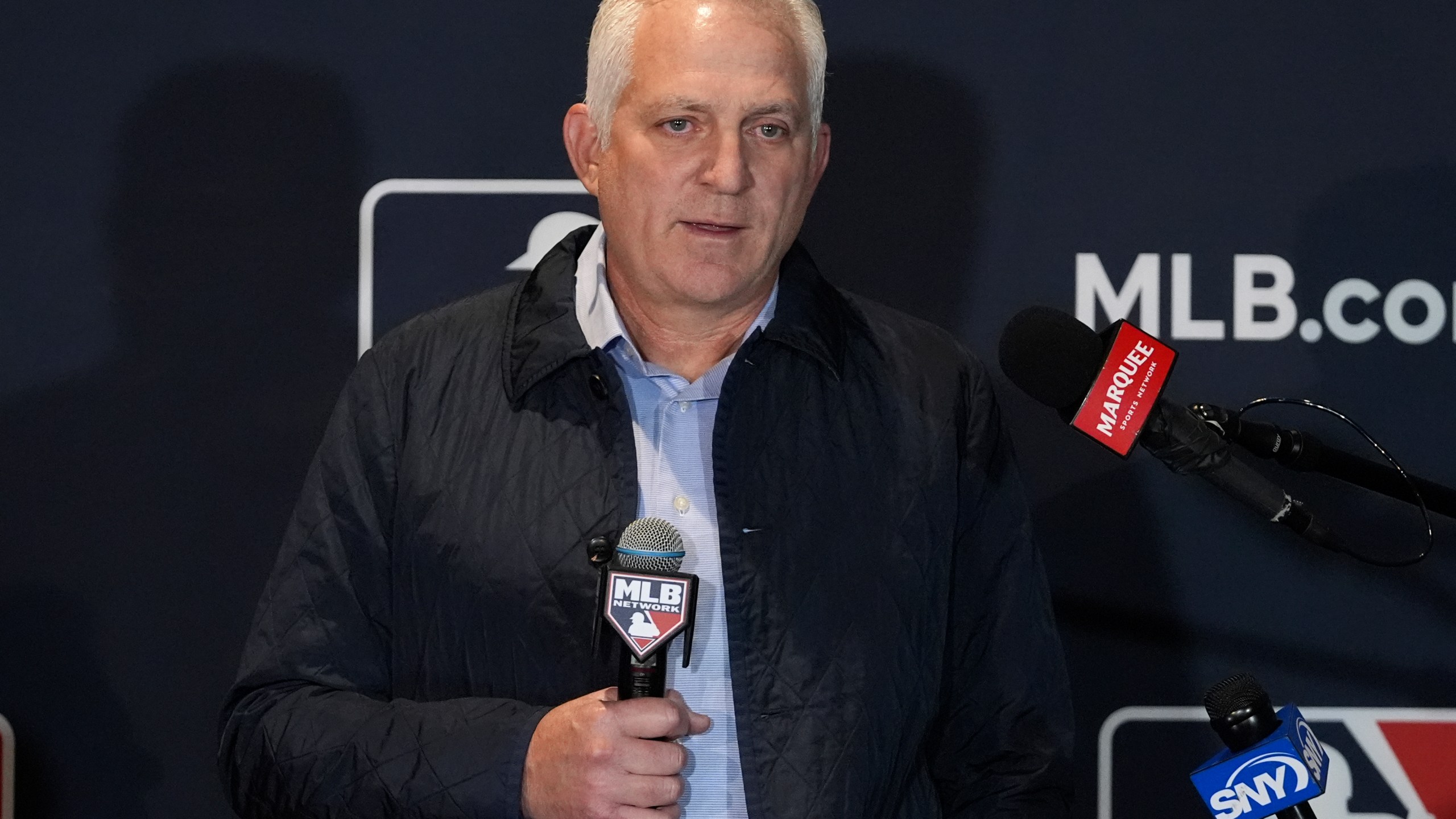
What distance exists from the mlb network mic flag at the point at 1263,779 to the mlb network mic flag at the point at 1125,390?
0.28m

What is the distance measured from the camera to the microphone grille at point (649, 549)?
4.34 feet

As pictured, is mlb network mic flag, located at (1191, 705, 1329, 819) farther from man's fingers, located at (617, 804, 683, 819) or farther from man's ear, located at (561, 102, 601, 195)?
man's ear, located at (561, 102, 601, 195)

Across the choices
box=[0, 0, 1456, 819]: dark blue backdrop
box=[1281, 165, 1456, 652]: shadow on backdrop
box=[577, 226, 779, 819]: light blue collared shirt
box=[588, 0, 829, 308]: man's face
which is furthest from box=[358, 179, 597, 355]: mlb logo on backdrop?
box=[1281, 165, 1456, 652]: shadow on backdrop

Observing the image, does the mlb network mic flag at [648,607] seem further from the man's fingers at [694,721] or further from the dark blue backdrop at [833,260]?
the dark blue backdrop at [833,260]

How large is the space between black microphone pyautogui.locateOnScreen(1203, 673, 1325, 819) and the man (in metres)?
0.40

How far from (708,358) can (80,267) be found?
3.34 ft

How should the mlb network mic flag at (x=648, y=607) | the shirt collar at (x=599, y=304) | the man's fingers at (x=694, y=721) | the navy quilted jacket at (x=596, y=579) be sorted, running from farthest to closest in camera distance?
the shirt collar at (x=599, y=304), the navy quilted jacket at (x=596, y=579), the man's fingers at (x=694, y=721), the mlb network mic flag at (x=648, y=607)

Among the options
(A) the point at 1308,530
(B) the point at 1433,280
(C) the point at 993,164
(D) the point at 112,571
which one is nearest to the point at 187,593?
(D) the point at 112,571

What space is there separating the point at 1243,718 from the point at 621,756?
0.55 meters

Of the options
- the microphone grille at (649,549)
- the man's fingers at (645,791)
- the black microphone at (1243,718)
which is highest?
the microphone grille at (649,549)

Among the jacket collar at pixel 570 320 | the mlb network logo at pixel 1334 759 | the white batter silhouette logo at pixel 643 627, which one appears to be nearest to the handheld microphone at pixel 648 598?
the white batter silhouette logo at pixel 643 627

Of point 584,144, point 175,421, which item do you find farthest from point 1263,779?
point 175,421

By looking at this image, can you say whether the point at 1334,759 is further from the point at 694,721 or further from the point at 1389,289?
the point at 694,721

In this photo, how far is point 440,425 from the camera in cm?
170
